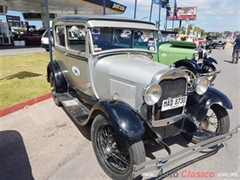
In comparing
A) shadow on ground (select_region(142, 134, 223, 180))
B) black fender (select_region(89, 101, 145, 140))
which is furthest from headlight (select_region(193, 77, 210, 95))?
black fender (select_region(89, 101, 145, 140))

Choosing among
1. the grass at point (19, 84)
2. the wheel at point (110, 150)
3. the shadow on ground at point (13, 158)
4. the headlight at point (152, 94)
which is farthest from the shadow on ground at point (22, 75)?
the headlight at point (152, 94)

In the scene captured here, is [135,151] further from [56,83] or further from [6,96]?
[6,96]

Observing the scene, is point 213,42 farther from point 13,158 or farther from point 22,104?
point 13,158

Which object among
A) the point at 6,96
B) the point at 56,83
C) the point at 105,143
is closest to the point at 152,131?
the point at 105,143

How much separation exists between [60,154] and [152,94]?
165 centimetres

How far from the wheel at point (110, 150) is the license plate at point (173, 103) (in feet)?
2.27

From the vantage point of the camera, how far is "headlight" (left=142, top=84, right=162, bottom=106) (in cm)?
219

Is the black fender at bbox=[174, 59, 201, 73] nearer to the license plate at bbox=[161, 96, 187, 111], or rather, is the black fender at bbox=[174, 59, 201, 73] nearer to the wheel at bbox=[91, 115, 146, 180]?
the license plate at bbox=[161, 96, 187, 111]

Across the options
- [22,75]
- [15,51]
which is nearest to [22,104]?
[22,75]

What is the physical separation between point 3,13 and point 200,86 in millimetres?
20529

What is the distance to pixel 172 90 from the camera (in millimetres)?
2465

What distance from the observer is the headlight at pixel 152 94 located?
2191 millimetres

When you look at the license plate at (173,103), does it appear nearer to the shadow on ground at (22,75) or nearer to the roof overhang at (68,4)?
the shadow on ground at (22,75)

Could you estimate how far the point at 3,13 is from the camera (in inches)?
702
